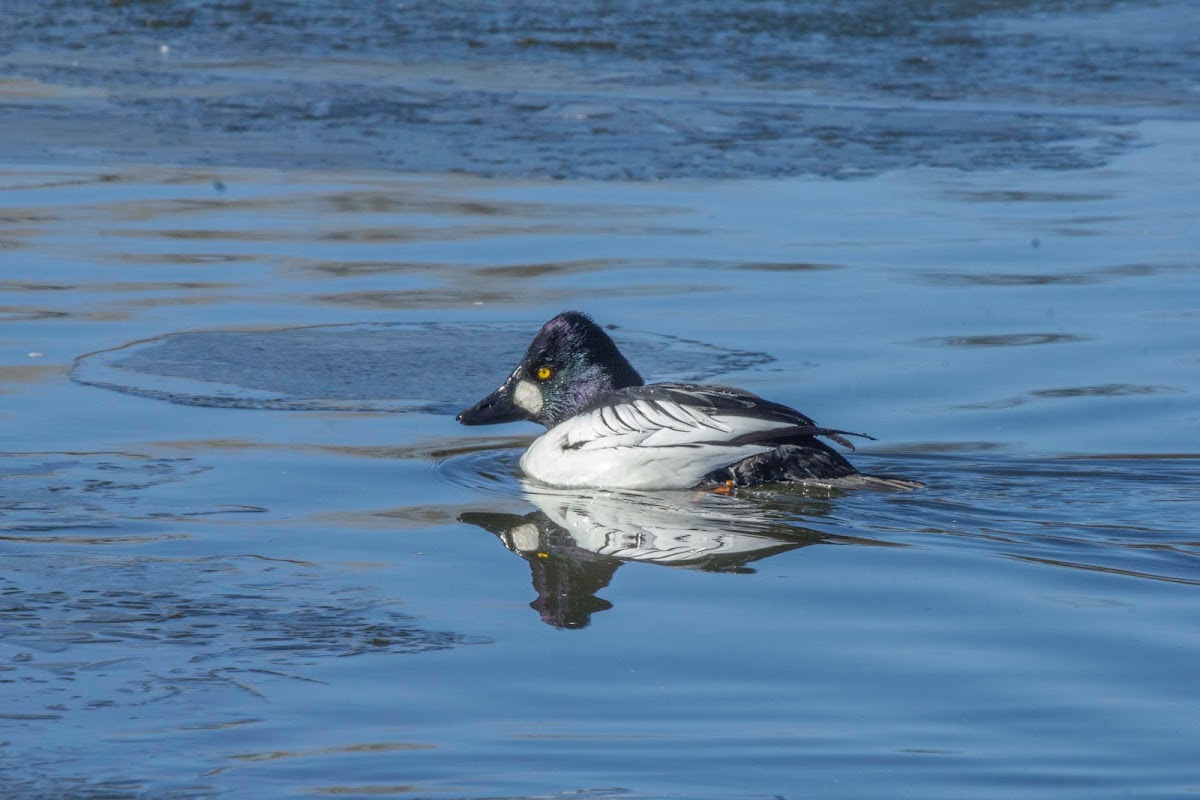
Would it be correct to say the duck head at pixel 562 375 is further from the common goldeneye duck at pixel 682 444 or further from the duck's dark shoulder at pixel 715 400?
the duck's dark shoulder at pixel 715 400

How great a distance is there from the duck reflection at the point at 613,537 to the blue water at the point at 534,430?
0.09 feet

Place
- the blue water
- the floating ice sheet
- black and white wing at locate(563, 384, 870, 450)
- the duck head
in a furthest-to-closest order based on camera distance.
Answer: the floating ice sheet
the duck head
black and white wing at locate(563, 384, 870, 450)
the blue water

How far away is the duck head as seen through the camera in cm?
723

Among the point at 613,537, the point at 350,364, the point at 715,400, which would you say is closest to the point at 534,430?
the point at 350,364

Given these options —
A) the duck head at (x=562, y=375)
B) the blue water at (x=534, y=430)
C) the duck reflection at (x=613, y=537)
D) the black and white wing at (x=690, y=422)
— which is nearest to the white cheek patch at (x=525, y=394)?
the duck head at (x=562, y=375)

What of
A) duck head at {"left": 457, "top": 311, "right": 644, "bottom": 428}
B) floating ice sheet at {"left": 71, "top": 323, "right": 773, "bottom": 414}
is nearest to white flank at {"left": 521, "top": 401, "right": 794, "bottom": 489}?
duck head at {"left": 457, "top": 311, "right": 644, "bottom": 428}

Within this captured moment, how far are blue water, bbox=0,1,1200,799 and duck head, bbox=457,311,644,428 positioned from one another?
0.22m

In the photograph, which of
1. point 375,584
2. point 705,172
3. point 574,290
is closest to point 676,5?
point 705,172

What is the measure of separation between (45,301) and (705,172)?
4412 millimetres

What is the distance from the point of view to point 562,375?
731 cm

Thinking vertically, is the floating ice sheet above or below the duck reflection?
above

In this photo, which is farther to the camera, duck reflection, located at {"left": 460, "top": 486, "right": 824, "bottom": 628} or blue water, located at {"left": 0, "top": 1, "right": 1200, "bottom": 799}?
duck reflection, located at {"left": 460, "top": 486, "right": 824, "bottom": 628}

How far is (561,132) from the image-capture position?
1302 centimetres

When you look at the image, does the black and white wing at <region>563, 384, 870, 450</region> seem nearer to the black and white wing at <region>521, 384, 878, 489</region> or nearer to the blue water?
the black and white wing at <region>521, 384, 878, 489</region>
